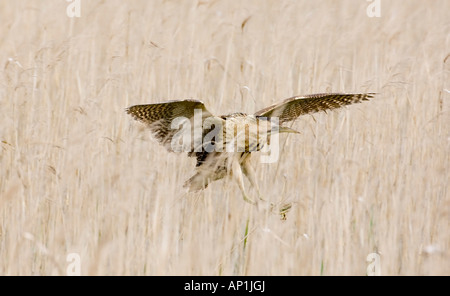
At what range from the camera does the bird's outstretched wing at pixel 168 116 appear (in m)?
4.18

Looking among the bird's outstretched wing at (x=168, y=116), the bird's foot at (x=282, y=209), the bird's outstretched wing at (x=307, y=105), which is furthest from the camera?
the bird's outstretched wing at (x=307, y=105)

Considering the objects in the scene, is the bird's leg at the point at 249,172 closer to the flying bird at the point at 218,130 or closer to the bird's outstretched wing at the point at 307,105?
the flying bird at the point at 218,130

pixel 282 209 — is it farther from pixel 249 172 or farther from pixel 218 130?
pixel 218 130

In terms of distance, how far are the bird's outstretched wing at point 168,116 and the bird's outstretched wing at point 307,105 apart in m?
0.39

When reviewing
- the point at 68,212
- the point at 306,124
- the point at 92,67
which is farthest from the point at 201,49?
the point at 68,212

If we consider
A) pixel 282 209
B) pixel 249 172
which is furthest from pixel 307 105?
pixel 282 209

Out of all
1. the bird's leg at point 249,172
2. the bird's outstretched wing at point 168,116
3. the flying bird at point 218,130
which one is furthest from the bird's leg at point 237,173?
the bird's outstretched wing at point 168,116

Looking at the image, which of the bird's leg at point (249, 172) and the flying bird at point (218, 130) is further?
the bird's leg at point (249, 172)

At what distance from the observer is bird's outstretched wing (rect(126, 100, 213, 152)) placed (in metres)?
4.18

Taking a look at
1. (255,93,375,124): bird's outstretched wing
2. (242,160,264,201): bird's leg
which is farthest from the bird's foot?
(255,93,375,124): bird's outstretched wing

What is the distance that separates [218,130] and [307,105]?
0.58 metres

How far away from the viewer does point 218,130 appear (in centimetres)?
438
